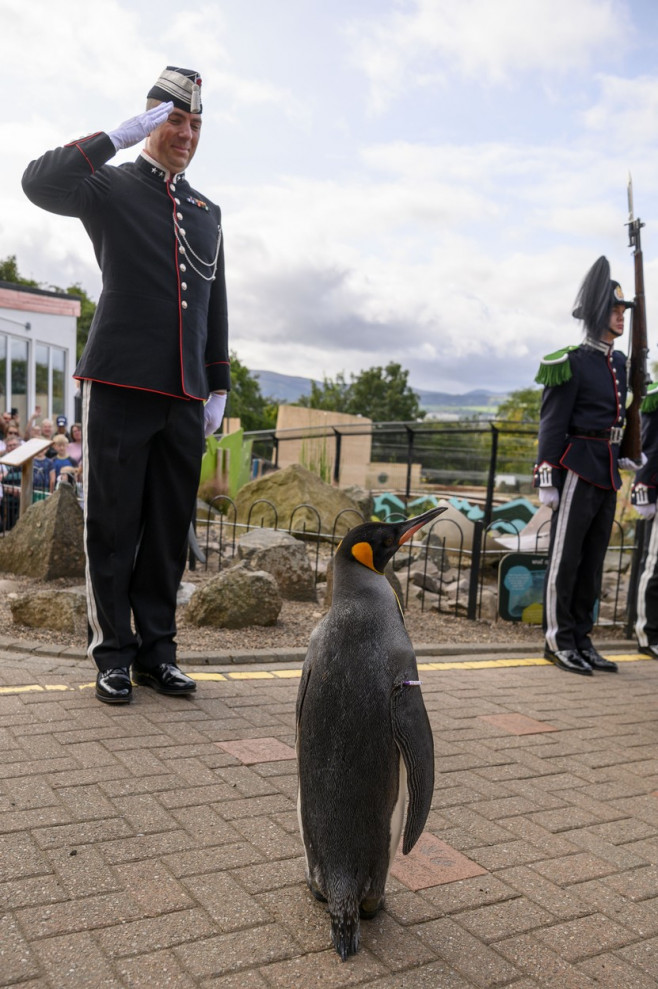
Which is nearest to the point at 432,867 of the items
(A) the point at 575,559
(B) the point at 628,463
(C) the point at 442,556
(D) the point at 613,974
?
(D) the point at 613,974

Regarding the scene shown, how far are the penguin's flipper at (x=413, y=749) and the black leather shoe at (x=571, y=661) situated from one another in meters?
3.82

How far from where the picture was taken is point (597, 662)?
5.85 metres

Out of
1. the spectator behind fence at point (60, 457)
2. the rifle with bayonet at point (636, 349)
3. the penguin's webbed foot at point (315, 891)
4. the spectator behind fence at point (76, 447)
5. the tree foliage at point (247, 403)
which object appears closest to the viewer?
the penguin's webbed foot at point (315, 891)

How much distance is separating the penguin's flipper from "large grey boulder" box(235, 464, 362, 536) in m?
8.92

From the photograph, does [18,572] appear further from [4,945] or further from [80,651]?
[4,945]

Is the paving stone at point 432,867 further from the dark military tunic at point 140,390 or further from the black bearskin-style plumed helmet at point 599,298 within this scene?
the black bearskin-style plumed helmet at point 599,298

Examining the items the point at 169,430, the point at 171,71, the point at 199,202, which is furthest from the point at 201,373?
the point at 171,71

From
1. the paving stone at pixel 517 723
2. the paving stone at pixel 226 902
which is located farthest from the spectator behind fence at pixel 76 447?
the paving stone at pixel 226 902

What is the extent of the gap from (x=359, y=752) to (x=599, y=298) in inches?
178

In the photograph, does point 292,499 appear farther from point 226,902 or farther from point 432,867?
point 226,902

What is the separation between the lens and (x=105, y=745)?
11.3 ft

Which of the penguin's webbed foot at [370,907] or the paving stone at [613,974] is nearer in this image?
the paving stone at [613,974]

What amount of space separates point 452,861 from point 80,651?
271 centimetres

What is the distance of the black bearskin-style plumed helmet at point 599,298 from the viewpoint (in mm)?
5828
